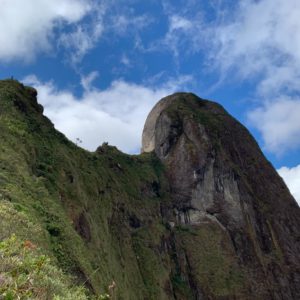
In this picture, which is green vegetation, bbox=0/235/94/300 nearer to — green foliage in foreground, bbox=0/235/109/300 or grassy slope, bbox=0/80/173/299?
green foliage in foreground, bbox=0/235/109/300

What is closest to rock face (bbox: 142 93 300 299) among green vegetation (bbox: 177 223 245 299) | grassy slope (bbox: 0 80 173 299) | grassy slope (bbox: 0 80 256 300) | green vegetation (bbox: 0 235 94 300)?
green vegetation (bbox: 177 223 245 299)

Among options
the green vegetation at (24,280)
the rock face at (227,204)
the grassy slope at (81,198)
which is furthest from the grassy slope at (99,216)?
A: the green vegetation at (24,280)

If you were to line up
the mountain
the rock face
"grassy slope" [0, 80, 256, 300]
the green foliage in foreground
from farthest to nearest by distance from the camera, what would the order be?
the rock face → the mountain → "grassy slope" [0, 80, 256, 300] → the green foliage in foreground

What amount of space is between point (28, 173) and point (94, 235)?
1262cm

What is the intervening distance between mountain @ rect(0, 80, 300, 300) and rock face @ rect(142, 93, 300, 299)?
19cm

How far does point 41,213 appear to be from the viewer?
25.7m

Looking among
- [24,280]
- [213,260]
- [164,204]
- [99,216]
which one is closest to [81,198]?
[99,216]

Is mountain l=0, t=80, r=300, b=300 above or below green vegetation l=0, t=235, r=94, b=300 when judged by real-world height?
above

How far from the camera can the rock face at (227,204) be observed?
2569 inches

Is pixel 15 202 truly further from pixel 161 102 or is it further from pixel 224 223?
pixel 161 102

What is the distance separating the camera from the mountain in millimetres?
30800

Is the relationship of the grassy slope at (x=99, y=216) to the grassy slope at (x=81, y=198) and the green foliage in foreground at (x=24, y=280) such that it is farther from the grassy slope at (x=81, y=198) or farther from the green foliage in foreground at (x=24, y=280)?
the green foliage in foreground at (x=24, y=280)

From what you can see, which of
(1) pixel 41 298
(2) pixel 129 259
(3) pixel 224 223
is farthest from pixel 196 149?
(1) pixel 41 298

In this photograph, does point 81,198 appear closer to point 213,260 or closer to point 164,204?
point 164,204
